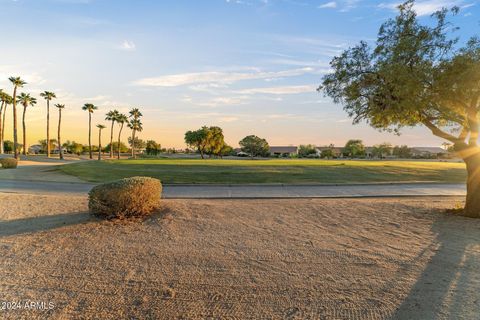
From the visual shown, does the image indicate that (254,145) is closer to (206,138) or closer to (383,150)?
(206,138)

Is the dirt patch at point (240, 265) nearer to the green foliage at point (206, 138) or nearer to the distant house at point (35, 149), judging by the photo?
the green foliage at point (206, 138)

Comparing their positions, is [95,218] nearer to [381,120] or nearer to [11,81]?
[381,120]

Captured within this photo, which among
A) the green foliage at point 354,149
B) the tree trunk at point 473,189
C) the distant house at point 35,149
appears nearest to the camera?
the tree trunk at point 473,189

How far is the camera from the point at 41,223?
7141 millimetres

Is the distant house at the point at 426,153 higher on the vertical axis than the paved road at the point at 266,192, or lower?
higher

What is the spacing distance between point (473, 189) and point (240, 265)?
833 centimetres

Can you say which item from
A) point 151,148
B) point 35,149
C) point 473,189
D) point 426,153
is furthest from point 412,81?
point 35,149

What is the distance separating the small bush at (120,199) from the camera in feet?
23.3

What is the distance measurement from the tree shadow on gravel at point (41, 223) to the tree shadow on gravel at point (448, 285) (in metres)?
6.97

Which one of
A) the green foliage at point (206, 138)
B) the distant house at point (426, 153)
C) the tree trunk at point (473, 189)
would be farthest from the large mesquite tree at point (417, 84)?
the distant house at point (426, 153)

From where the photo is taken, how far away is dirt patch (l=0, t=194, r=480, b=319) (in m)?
3.64

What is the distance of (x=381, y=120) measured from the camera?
33.5ft

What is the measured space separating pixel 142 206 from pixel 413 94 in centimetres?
818

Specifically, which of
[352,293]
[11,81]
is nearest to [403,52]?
[352,293]
